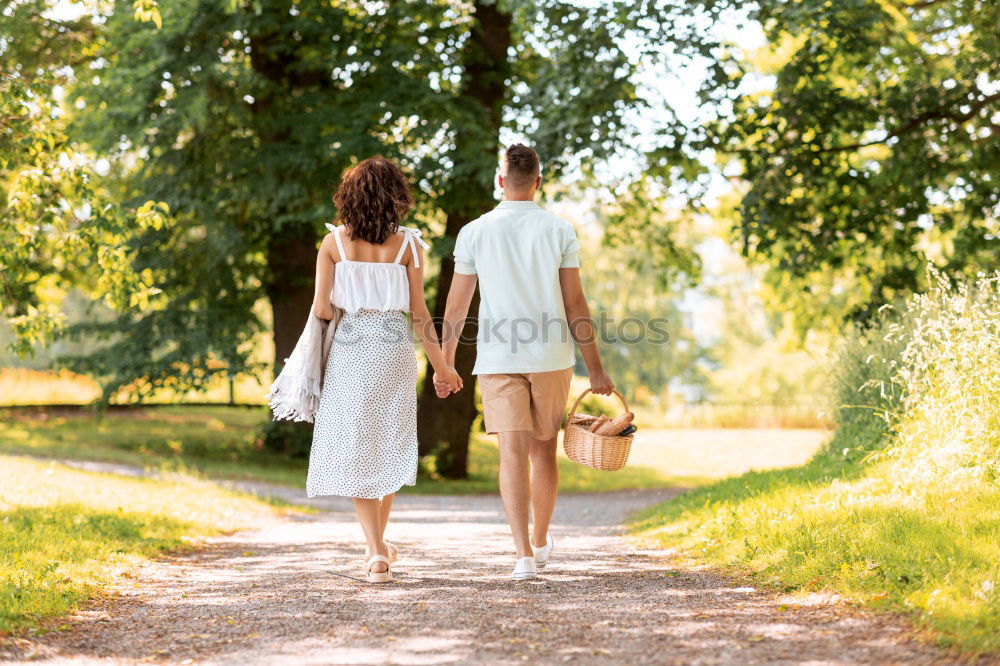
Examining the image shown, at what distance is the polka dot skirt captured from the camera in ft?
19.9

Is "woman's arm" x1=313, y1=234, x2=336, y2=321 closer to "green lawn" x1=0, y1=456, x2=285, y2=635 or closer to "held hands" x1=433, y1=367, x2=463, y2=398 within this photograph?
"held hands" x1=433, y1=367, x2=463, y2=398

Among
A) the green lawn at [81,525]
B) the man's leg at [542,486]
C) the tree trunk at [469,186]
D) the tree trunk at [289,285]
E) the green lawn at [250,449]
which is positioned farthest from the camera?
the tree trunk at [289,285]

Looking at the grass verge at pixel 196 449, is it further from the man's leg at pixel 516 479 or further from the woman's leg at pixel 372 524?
the man's leg at pixel 516 479

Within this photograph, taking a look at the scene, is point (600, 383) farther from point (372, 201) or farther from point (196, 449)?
point (196, 449)

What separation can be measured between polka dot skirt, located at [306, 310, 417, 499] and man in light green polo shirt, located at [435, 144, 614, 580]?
12.3 inches

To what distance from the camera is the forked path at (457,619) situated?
4.16 m

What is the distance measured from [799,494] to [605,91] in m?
6.66

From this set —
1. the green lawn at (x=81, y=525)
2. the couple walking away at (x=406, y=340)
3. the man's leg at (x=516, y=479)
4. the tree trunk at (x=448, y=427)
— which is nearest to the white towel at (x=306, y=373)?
the couple walking away at (x=406, y=340)

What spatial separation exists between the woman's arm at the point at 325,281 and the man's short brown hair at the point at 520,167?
42.8 inches

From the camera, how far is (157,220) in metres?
8.88

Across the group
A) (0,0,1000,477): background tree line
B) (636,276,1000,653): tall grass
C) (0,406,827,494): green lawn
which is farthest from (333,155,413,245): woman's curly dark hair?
(0,406,827,494): green lawn

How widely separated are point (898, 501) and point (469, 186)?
996 cm

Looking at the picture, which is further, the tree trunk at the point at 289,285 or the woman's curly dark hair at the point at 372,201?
the tree trunk at the point at 289,285

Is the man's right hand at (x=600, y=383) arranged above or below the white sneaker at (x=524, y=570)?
above
